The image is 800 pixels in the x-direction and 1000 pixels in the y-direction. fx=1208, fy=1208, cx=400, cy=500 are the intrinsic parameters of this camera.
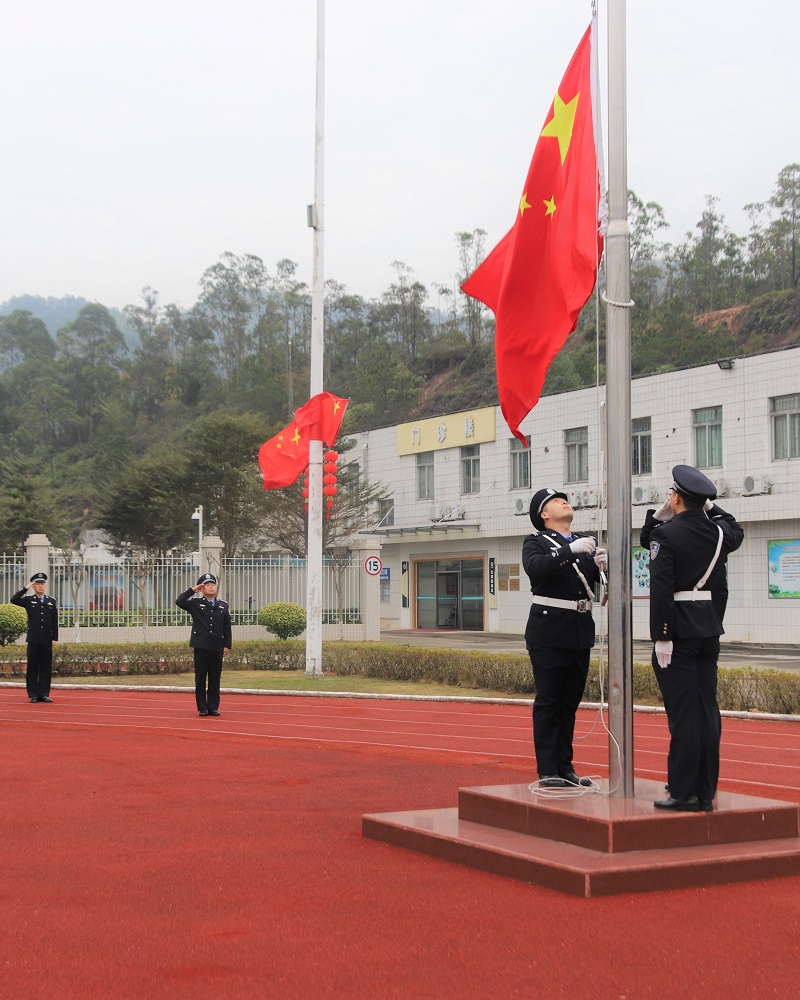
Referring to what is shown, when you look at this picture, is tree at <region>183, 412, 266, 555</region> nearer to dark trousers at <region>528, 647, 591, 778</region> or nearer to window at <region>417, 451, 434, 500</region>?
window at <region>417, 451, 434, 500</region>

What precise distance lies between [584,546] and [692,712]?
3.29 feet

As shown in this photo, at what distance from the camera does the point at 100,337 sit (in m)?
112

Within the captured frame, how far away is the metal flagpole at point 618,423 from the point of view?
6203mm

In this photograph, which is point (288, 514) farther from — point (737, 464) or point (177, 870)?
point (177, 870)

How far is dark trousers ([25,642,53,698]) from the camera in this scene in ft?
54.7

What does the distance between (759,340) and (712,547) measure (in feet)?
193

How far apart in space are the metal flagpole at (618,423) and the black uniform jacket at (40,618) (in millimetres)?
11680

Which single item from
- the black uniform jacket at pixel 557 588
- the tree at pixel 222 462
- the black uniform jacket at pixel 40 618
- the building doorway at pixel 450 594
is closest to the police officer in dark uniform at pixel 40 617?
the black uniform jacket at pixel 40 618

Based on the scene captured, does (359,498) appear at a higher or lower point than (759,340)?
lower

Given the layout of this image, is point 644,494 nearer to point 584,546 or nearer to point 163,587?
point 163,587

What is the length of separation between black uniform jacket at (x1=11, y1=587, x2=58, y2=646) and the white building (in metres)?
12.1

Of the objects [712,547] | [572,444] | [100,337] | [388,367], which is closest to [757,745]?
[712,547]

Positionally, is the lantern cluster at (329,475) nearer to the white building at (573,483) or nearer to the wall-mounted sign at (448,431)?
the white building at (573,483)

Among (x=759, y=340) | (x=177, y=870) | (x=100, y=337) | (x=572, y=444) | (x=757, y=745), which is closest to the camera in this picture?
(x=177, y=870)
